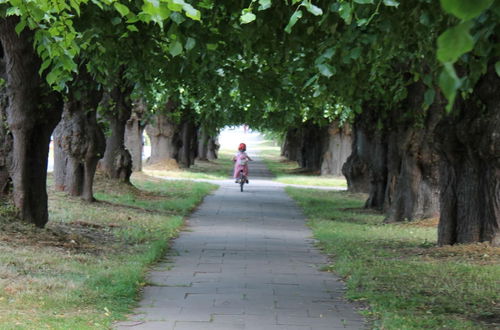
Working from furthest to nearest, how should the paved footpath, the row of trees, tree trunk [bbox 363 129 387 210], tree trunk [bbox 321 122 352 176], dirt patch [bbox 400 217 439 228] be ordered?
tree trunk [bbox 321 122 352 176] → tree trunk [bbox 363 129 387 210] → dirt patch [bbox 400 217 439 228] → the paved footpath → the row of trees

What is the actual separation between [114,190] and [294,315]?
1535cm

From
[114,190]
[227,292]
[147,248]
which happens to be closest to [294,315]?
[227,292]

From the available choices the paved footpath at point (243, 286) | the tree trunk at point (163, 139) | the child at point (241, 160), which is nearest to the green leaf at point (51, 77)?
the paved footpath at point (243, 286)

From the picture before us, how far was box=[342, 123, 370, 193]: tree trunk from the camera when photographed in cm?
2645

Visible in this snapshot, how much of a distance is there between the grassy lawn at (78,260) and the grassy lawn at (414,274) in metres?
2.42

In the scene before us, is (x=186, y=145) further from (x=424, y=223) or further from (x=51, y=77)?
(x=51, y=77)

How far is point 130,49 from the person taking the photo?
9.57m

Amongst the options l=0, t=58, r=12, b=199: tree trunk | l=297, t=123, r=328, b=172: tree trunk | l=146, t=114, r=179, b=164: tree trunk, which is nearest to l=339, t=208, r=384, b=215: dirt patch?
l=0, t=58, r=12, b=199: tree trunk

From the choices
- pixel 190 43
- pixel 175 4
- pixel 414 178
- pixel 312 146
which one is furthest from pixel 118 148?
pixel 312 146

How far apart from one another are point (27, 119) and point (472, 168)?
664cm

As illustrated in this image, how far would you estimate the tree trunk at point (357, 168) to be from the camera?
Answer: 26.5m

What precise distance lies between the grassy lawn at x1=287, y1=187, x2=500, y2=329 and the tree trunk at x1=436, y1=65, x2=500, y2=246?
1.35ft

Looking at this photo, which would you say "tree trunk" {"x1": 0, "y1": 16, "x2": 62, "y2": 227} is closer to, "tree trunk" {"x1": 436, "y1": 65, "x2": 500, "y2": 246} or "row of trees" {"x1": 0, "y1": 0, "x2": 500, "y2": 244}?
"row of trees" {"x1": 0, "y1": 0, "x2": 500, "y2": 244}

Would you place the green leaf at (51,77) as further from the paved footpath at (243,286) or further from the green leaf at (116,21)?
the paved footpath at (243,286)
